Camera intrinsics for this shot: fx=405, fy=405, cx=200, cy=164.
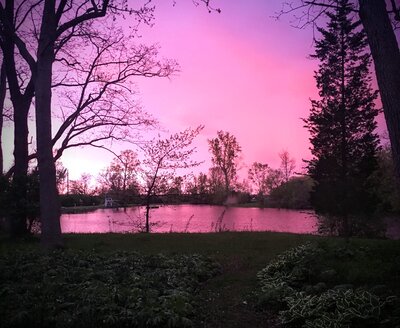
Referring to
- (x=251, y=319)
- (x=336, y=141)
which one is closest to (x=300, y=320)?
(x=251, y=319)

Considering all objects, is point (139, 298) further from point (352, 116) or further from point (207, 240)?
point (352, 116)

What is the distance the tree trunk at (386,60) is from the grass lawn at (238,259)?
1.98 meters

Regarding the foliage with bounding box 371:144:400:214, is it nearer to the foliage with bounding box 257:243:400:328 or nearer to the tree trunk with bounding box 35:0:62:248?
the foliage with bounding box 257:243:400:328

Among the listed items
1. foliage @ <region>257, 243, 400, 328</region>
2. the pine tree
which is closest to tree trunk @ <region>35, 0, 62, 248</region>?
foliage @ <region>257, 243, 400, 328</region>

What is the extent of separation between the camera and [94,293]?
19.0 feet

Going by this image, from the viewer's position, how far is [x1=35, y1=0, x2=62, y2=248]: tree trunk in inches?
469

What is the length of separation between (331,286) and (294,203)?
3959 centimetres

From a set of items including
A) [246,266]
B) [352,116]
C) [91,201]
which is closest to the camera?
[246,266]

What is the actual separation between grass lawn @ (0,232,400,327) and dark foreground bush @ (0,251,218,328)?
0.49 metres

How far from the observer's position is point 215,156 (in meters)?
54.9

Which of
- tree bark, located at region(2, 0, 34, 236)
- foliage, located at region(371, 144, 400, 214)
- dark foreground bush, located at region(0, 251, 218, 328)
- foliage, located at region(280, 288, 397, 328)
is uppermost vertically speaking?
tree bark, located at region(2, 0, 34, 236)

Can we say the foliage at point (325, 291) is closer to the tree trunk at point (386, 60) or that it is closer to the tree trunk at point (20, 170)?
the tree trunk at point (386, 60)

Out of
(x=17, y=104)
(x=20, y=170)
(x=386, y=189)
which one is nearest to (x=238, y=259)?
(x=20, y=170)

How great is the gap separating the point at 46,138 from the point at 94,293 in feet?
24.4
